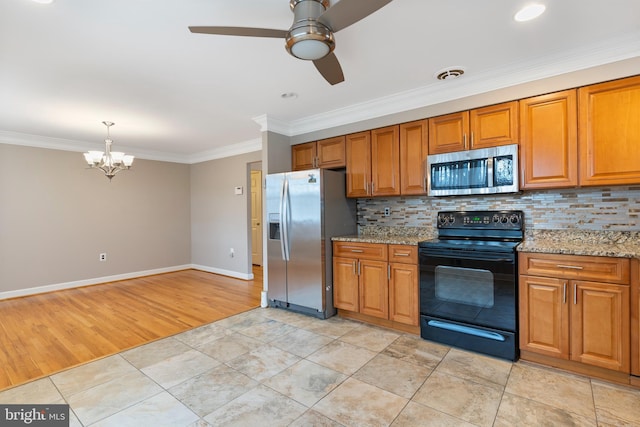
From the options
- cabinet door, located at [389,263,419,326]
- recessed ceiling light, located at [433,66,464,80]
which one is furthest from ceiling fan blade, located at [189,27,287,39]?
cabinet door, located at [389,263,419,326]

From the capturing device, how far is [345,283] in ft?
11.0

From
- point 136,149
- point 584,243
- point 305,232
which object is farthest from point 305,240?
point 136,149

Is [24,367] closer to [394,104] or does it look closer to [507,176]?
[394,104]

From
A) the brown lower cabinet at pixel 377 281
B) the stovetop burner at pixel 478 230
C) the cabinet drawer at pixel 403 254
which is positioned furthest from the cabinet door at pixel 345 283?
the stovetop burner at pixel 478 230

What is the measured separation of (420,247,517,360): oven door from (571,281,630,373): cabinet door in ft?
1.22

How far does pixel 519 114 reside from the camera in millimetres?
2555

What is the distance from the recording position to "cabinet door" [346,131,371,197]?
339cm

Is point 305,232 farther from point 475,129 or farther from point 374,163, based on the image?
point 475,129

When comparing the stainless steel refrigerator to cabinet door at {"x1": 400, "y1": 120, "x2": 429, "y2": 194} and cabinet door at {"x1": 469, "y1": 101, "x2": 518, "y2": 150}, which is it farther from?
cabinet door at {"x1": 469, "y1": 101, "x2": 518, "y2": 150}

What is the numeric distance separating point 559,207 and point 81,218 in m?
6.33

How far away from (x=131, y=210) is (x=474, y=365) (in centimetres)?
570

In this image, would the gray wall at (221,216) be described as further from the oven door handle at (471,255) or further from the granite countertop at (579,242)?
the oven door handle at (471,255)

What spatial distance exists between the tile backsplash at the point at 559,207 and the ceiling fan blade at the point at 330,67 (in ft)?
5.85

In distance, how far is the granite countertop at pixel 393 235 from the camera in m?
3.00
